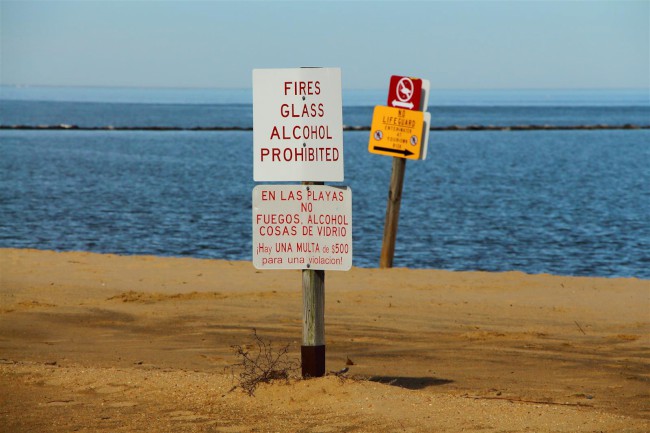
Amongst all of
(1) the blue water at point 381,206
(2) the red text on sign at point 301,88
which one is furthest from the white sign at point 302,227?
(1) the blue water at point 381,206

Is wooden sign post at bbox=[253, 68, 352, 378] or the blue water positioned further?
the blue water

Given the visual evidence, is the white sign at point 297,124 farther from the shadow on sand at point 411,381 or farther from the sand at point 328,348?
the shadow on sand at point 411,381

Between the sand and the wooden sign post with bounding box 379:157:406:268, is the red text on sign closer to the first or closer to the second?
the sand

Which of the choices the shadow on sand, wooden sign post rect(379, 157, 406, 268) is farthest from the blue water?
the shadow on sand

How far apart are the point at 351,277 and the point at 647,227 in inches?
575

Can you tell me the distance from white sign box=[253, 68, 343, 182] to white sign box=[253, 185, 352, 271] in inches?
4.8

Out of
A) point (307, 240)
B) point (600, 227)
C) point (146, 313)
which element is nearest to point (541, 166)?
point (600, 227)

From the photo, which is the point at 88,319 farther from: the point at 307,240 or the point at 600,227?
the point at 600,227

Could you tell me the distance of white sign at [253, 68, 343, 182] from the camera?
271 inches

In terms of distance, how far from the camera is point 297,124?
22.7 feet

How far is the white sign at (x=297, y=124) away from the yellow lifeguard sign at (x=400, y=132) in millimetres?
7163

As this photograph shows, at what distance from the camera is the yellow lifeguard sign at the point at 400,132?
1412 centimetres

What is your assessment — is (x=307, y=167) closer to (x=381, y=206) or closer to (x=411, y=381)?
(x=411, y=381)

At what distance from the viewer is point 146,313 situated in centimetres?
1099
